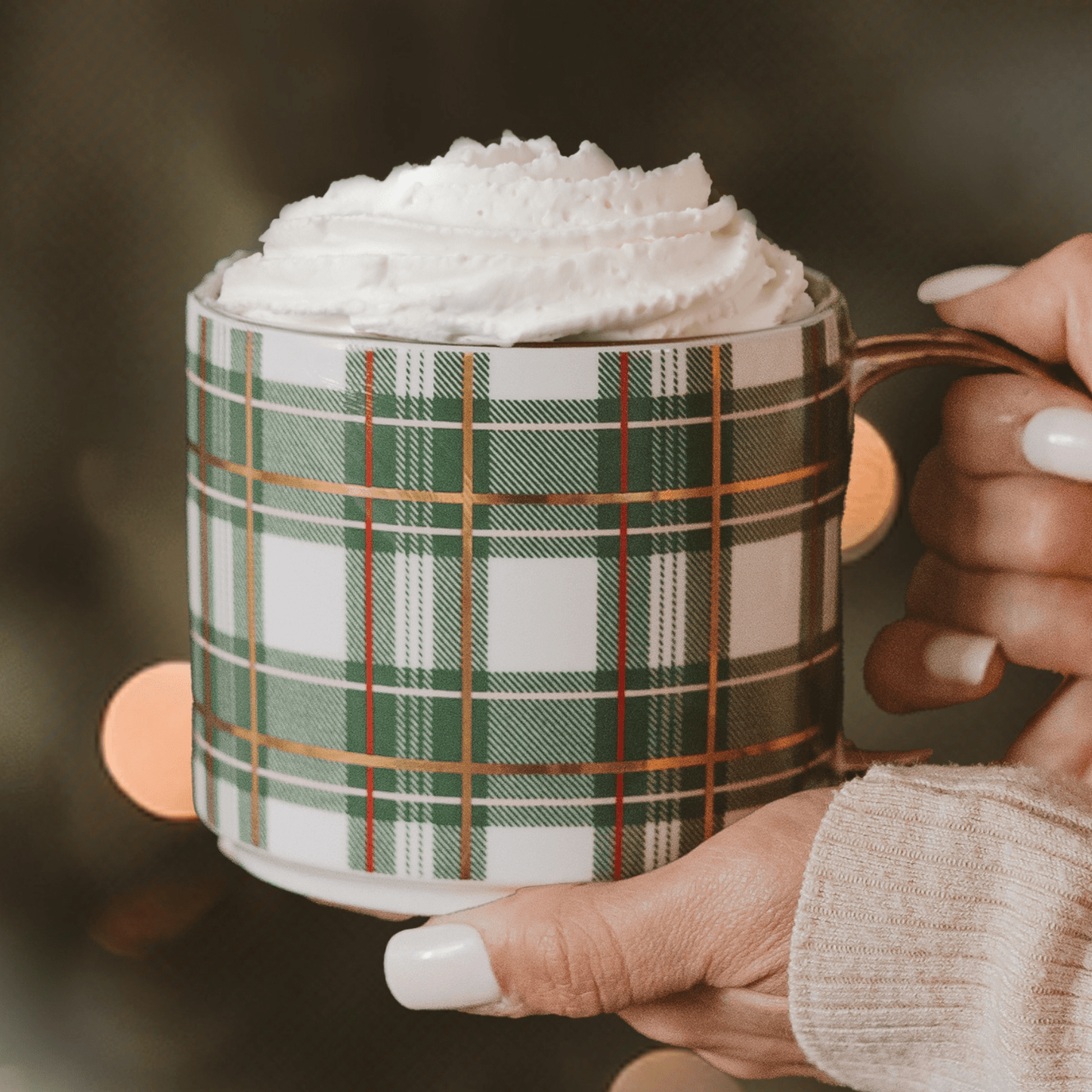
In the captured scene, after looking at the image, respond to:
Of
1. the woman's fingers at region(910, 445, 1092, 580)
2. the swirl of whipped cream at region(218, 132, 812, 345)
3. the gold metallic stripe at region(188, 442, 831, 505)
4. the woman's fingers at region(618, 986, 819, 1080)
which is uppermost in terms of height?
the swirl of whipped cream at region(218, 132, 812, 345)

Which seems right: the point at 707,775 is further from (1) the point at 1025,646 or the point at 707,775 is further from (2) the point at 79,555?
(2) the point at 79,555

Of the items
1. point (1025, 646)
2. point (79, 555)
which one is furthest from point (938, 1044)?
point (79, 555)

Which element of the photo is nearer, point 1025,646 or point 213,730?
point 213,730

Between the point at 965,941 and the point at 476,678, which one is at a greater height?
the point at 476,678

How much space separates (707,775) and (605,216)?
199 millimetres

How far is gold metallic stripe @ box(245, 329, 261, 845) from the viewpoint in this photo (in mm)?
490

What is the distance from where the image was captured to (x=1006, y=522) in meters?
0.64

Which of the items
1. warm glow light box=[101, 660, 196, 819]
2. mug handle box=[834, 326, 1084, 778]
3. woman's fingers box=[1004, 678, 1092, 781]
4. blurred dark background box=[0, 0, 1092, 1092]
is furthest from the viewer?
warm glow light box=[101, 660, 196, 819]

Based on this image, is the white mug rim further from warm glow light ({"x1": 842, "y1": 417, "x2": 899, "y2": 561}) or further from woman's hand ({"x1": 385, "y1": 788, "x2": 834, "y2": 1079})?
warm glow light ({"x1": 842, "y1": 417, "x2": 899, "y2": 561})

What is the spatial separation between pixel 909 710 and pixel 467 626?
30 cm

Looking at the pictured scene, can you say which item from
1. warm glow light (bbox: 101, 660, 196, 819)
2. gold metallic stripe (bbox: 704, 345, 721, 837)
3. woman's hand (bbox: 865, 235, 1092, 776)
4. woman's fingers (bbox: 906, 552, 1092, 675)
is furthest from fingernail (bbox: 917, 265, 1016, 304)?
warm glow light (bbox: 101, 660, 196, 819)

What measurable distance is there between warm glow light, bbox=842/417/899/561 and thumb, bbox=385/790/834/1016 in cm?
40

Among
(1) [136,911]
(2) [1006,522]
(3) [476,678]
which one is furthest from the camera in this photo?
(1) [136,911]

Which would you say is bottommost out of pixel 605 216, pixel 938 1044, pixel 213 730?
pixel 938 1044
